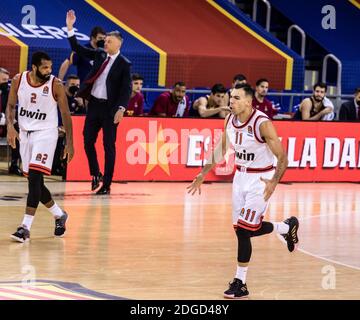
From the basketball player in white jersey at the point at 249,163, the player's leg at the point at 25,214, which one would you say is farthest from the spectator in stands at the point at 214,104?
the basketball player in white jersey at the point at 249,163

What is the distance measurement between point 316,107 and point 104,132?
16.2 feet

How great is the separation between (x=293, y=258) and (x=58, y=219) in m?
2.62

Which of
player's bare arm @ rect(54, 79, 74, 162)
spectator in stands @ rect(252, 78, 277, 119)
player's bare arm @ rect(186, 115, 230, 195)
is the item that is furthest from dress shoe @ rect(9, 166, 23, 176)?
player's bare arm @ rect(186, 115, 230, 195)

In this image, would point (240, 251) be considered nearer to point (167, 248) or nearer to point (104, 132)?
point (167, 248)

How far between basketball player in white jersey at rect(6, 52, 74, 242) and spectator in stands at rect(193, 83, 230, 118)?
22.7ft

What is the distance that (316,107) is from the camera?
20781mm

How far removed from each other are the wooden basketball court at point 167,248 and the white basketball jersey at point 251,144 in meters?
1.09

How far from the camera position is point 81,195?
17016mm

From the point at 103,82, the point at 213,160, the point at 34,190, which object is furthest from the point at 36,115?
the point at 103,82

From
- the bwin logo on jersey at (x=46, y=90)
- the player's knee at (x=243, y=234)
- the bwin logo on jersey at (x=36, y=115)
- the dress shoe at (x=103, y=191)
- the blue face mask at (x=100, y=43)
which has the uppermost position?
the blue face mask at (x=100, y=43)

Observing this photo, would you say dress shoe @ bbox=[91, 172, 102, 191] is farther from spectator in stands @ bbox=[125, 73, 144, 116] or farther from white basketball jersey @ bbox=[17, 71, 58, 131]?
white basketball jersey @ bbox=[17, 71, 58, 131]

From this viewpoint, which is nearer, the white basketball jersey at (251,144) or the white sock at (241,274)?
the white sock at (241,274)

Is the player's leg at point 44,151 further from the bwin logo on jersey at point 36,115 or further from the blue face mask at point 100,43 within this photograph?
the blue face mask at point 100,43

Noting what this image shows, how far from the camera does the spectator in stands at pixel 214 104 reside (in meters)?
19.7
